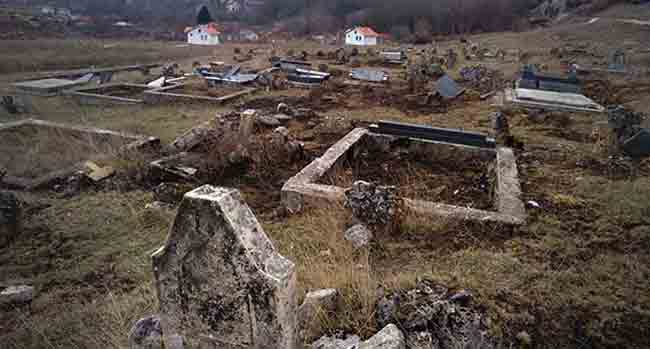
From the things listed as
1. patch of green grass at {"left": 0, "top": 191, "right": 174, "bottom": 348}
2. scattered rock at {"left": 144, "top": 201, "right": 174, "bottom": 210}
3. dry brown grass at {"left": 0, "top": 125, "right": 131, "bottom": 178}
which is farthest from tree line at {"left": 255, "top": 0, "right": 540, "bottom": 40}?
patch of green grass at {"left": 0, "top": 191, "right": 174, "bottom": 348}

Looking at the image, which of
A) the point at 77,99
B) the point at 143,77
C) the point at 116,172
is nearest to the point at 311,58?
the point at 143,77

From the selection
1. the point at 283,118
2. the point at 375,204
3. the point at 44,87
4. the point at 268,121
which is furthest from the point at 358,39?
the point at 375,204

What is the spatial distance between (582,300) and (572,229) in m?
1.23

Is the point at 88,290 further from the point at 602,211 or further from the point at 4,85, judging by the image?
the point at 4,85

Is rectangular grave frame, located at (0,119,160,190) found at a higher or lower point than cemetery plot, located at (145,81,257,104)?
lower

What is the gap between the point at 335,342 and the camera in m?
2.14

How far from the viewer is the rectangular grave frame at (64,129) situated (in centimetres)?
582

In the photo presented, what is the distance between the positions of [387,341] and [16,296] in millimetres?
3234

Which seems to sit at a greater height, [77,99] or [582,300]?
[77,99]

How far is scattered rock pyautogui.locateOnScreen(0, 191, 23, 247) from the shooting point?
439 cm

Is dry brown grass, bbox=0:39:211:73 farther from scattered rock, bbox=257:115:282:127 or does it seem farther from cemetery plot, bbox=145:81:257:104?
scattered rock, bbox=257:115:282:127

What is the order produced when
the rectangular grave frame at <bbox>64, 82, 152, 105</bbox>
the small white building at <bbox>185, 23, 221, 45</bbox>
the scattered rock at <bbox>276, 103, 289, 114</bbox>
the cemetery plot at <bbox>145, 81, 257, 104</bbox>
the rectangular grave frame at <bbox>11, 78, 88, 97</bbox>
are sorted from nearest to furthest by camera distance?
the scattered rock at <bbox>276, 103, 289, 114</bbox>, the cemetery plot at <bbox>145, 81, 257, 104</bbox>, the rectangular grave frame at <bbox>64, 82, 152, 105</bbox>, the rectangular grave frame at <bbox>11, 78, 88, 97</bbox>, the small white building at <bbox>185, 23, 221, 45</bbox>

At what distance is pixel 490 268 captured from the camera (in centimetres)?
305

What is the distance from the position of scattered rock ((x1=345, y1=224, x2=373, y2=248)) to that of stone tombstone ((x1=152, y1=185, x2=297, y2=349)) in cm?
181
